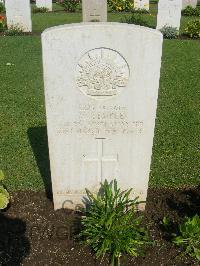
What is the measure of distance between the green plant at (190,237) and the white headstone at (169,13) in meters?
11.9

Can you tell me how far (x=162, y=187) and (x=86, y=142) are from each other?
1474 millimetres

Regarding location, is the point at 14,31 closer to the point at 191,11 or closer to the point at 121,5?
the point at 121,5

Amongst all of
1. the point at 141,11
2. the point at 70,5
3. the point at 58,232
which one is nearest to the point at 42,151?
the point at 58,232

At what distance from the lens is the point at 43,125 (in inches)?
247

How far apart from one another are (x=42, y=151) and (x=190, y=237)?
2760mm

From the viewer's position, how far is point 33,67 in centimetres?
962

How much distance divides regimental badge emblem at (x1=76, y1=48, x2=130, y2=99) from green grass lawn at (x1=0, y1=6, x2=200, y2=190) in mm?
1805

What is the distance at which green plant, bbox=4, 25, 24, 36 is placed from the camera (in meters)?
13.5

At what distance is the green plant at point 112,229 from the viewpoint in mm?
3309

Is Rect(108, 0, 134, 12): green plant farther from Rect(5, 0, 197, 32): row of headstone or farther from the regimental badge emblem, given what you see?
the regimental badge emblem

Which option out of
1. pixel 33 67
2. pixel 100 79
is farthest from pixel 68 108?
pixel 33 67

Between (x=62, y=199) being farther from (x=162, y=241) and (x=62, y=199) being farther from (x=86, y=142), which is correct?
(x=162, y=241)

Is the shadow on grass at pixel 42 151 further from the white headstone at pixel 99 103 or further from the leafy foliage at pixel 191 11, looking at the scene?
the leafy foliage at pixel 191 11

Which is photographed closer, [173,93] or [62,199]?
[62,199]
